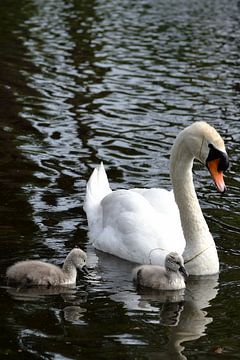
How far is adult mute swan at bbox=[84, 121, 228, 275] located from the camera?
935 centimetres

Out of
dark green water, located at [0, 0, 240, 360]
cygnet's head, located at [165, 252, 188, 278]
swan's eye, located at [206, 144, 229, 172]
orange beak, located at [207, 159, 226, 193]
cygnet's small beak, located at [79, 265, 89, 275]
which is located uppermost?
swan's eye, located at [206, 144, 229, 172]

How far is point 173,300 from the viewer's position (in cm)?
873

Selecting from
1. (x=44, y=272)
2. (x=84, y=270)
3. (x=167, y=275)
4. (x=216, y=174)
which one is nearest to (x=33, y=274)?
(x=44, y=272)

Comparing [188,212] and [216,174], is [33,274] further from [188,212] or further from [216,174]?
[216,174]

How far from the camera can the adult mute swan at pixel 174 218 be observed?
935 centimetres

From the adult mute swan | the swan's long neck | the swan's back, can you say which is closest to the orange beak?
the adult mute swan

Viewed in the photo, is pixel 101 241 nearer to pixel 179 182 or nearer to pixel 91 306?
pixel 179 182

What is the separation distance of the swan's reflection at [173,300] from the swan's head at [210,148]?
0.99 metres

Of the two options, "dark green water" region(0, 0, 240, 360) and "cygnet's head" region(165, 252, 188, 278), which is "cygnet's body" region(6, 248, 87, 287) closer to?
Result: "dark green water" region(0, 0, 240, 360)

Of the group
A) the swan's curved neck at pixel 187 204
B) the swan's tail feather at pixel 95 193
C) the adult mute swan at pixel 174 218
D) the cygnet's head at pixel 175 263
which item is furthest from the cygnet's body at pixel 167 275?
the swan's tail feather at pixel 95 193

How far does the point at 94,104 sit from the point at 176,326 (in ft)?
32.0

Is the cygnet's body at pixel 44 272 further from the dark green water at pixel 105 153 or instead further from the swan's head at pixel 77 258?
the dark green water at pixel 105 153

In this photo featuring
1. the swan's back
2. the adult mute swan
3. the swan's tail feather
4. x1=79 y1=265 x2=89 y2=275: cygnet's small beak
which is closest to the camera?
the swan's back

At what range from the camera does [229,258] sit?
992 centimetres
